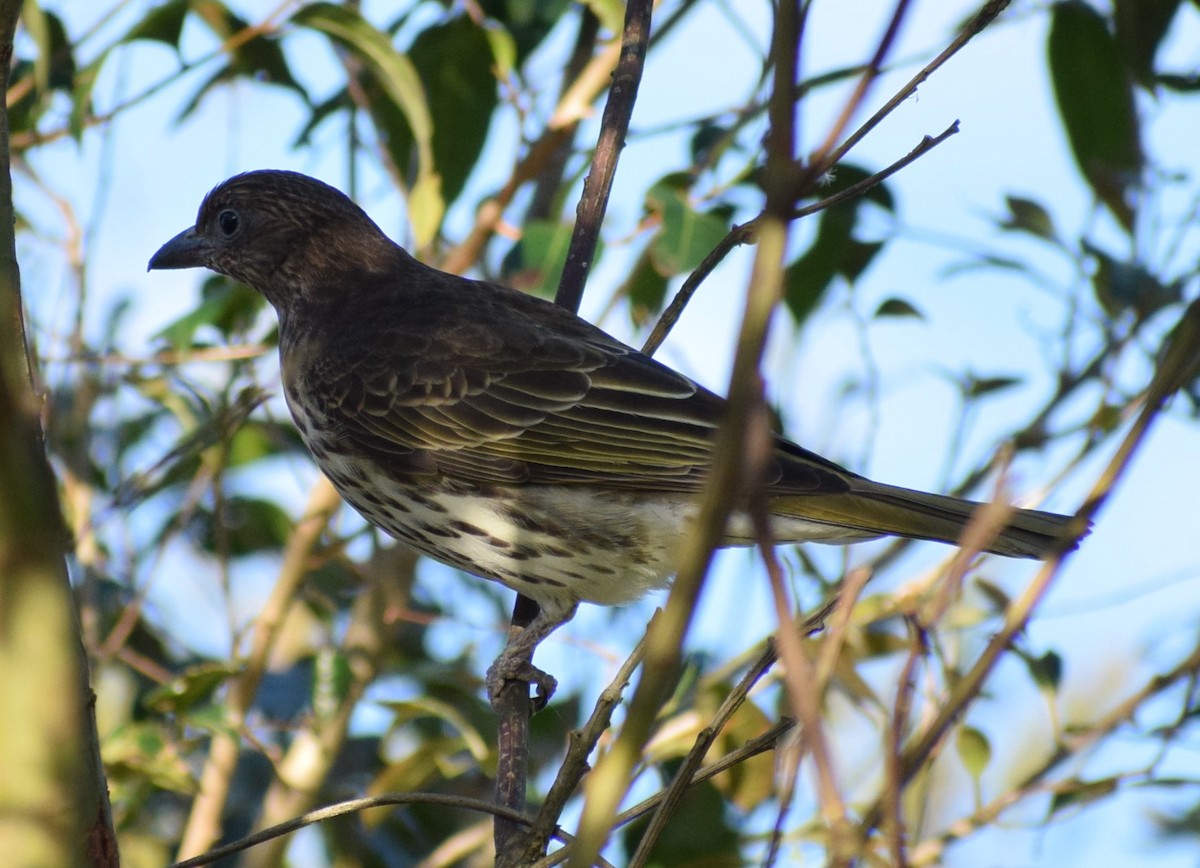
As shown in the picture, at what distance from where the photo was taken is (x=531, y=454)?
4.33 metres

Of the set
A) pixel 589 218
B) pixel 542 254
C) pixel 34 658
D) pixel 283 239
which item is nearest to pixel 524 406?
pixel 542 254

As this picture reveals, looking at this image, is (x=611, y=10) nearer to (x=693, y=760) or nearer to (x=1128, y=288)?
(x=1128, y=288)

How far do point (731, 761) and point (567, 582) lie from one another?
199 cm

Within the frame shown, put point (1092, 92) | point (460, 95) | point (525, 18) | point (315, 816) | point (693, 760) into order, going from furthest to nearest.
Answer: point (460, 95) < point (525, 18) < point (1092, 92) < point (315, 816) < point (693, 760)

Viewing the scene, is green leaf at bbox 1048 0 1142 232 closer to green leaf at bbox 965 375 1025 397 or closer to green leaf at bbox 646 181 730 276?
green leaf at bbox 965 375 1025 397

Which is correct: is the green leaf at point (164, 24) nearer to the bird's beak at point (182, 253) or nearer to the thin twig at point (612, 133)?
the bird's beak at point (182, 253)

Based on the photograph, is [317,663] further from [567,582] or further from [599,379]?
[599,379]

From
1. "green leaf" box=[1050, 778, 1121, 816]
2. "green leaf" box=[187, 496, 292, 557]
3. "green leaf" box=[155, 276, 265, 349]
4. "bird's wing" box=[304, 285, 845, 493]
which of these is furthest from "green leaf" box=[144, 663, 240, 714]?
"green leaf" box=[1050, 778, 1121, 816]

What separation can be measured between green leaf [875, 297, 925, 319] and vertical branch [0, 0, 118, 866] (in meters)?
3.49

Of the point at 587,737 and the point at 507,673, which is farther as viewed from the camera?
the point at 507,673

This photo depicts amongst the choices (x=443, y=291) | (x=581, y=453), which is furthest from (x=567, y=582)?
(x=443, y=291)

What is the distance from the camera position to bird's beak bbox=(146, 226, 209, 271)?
5.36m

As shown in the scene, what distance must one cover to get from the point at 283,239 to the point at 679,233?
69.7 inches

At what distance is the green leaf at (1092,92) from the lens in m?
4.61
